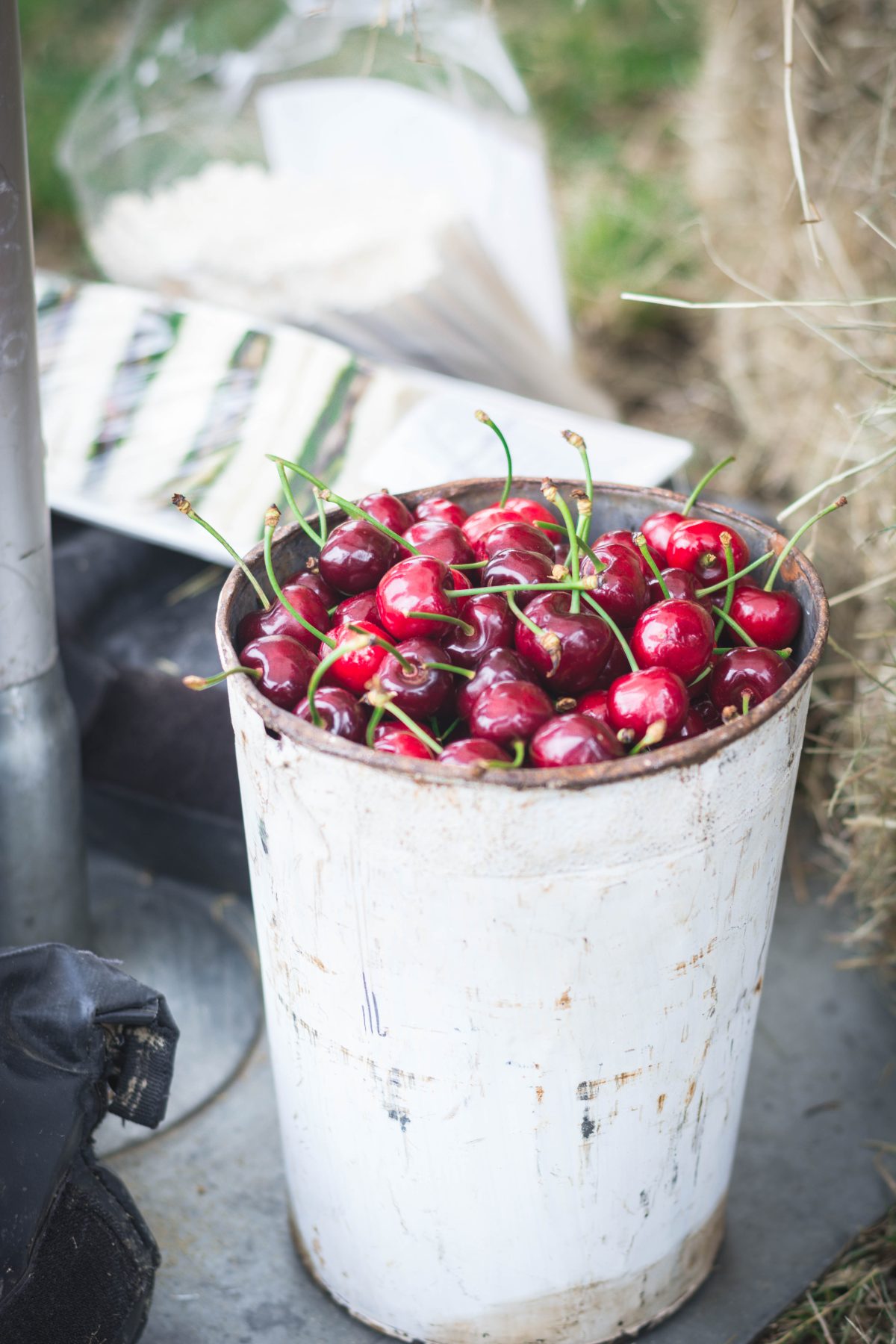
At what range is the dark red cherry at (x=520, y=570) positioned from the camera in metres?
1.15

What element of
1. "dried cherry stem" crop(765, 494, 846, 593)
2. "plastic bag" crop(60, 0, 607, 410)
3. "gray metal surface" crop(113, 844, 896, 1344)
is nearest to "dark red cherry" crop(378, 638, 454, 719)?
"dried cherry stem" crop(765, 494, 846, 593)

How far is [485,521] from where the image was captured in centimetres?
130

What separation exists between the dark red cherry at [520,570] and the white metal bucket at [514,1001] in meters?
0.24

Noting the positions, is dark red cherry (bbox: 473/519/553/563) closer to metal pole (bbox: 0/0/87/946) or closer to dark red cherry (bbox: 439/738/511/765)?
dark red cherry (bbox: 439/738/511/765)

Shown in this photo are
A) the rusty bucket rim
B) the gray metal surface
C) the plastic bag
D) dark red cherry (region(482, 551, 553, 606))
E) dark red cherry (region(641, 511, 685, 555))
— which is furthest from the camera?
the plastic bag

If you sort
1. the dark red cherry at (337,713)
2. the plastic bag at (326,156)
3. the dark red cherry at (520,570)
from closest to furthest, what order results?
the dark red cherry at (337,713), the dark red cherry at (520,570), the plastic bag at (326,156)

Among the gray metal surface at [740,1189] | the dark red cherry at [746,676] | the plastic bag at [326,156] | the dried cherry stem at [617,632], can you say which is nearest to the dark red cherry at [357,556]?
Result: the dried cherry stem at [617,632]

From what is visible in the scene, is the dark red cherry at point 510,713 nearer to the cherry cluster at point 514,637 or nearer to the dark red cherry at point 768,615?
the cherry cluster at point 514,637

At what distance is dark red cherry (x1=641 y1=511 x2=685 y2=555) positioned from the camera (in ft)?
4.20

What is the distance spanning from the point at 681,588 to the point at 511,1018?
421 mm

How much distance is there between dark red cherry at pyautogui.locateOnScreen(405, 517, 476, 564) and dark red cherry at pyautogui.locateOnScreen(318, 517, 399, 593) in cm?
3

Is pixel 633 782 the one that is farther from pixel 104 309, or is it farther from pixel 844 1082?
pixel 104 309

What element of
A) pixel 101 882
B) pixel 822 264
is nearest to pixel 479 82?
pixel 822 264

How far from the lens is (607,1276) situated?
1.28 m
